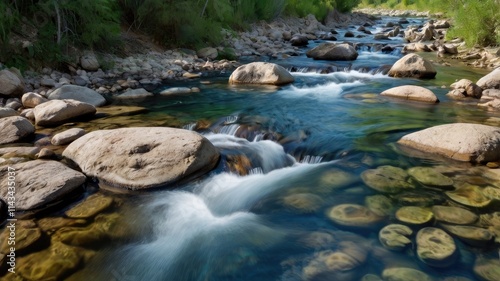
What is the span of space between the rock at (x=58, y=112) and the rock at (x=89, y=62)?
3.55 metres

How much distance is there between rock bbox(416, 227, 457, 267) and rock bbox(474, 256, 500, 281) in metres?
0.15

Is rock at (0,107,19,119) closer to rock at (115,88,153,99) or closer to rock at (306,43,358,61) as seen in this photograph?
rock at (115,88,153,99)

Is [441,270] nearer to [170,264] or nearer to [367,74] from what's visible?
[170,264]

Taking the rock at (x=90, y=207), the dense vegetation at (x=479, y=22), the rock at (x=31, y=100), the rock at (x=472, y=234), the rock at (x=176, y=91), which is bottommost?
the rock at (x=176, y=91)

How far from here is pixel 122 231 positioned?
2947mm

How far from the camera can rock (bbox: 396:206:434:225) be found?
288 centimetres

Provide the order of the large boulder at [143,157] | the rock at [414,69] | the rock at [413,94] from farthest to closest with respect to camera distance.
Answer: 1. the rock at [414,69]
2. the rock at [413,94]
3. the large boulder at [143,157]

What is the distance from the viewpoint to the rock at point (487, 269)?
233 cm

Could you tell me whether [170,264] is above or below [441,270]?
below

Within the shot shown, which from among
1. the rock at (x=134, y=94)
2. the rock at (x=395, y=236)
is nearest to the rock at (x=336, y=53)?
the rock at (x=134, y=94)

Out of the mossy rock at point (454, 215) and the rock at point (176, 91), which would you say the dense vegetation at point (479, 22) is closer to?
the rock at point (176, 91)

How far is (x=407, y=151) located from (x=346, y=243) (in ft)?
7.27

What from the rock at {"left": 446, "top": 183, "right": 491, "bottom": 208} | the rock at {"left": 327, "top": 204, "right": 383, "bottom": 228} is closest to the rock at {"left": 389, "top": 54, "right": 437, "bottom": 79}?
the rock at {"left": 446, "top": 183, "right": 491, "bottom": 208}

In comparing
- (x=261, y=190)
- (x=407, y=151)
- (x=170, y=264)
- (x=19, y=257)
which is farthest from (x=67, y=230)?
(x=407, y=151)
